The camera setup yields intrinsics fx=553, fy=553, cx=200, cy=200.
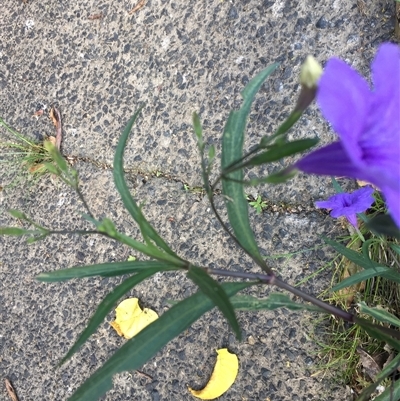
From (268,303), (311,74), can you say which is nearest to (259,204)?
(268,303)

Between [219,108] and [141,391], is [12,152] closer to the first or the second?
[219,108]

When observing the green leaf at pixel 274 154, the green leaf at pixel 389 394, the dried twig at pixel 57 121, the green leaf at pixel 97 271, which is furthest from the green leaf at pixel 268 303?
the dried twig at pixel 57 121

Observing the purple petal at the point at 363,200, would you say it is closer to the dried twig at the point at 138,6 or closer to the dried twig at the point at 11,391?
the dried twig at the point at 138,6

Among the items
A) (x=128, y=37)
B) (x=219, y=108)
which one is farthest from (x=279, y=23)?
(x=128, y=37)

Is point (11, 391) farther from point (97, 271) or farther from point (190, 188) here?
point (97, 271)

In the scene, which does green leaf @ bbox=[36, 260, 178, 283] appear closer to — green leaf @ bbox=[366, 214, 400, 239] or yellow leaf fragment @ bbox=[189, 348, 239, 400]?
green leaf @ bbox=[366, 214, 400, 239]

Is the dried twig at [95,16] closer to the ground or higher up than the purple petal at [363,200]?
higher up
